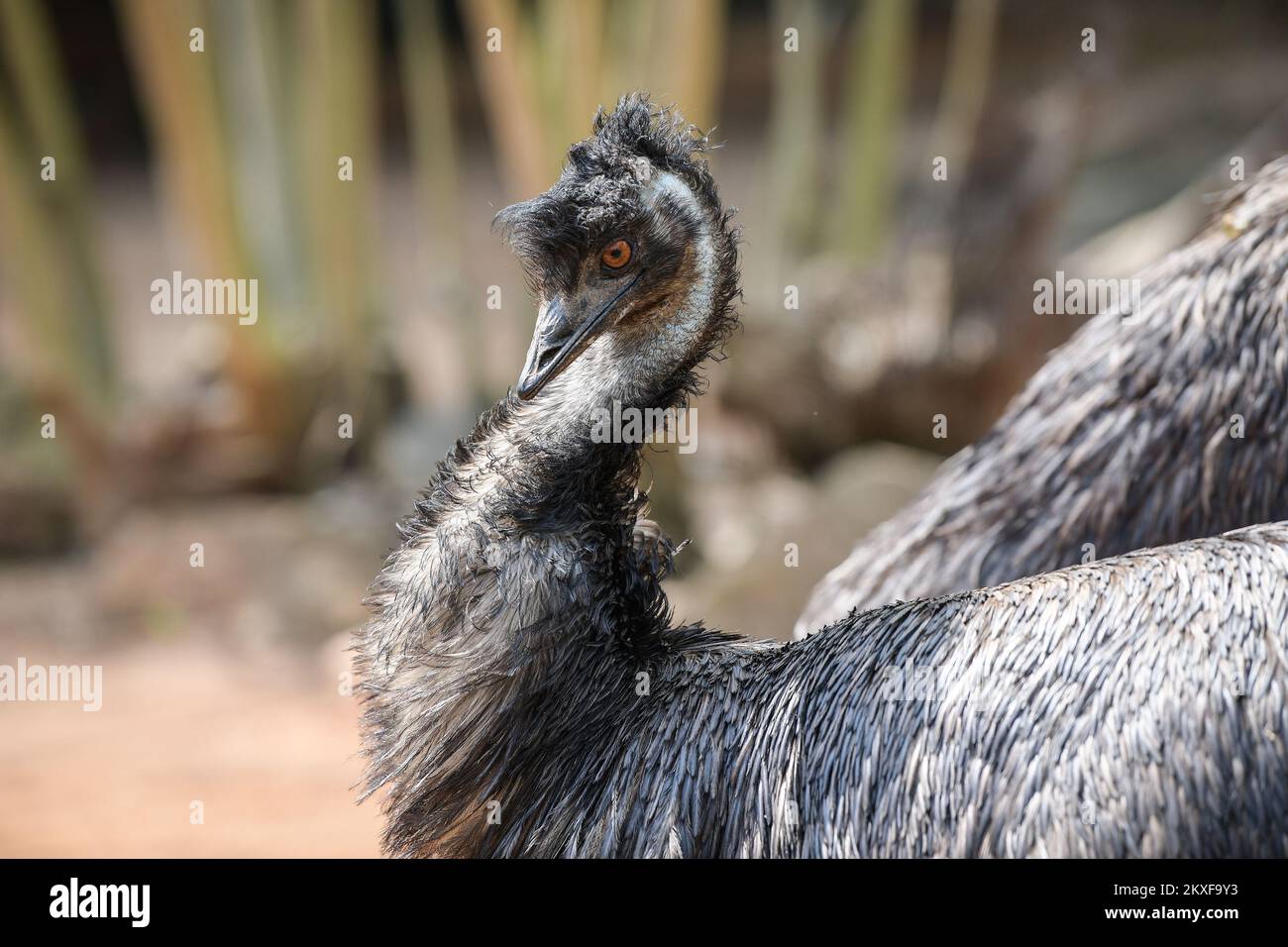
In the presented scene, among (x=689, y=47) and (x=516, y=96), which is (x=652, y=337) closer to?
(x=516, y=96)

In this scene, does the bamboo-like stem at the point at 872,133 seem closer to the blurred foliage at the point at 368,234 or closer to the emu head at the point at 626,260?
the blurred foliage at the point at 368,234

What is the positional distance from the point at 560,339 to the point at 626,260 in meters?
0.18

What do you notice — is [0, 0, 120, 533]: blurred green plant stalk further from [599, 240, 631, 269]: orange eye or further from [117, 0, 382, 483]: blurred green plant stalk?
[599, 240, 631, 269]: orange eye

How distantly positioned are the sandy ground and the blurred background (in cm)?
2

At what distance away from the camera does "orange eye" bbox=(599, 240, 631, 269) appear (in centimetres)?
231

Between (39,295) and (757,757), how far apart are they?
6438 millimetres

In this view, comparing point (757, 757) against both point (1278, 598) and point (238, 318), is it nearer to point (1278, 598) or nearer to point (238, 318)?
point (1278, 598)

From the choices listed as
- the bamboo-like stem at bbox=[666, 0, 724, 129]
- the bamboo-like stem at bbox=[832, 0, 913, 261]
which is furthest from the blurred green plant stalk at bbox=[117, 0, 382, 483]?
the bamboo-like stem at bbox=[832, 0, 913, 261]

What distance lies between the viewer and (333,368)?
7434 mm

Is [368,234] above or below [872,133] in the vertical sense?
below

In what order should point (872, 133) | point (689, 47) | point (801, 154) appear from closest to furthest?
point (689, 47), point (872, 133), point (801, 154)

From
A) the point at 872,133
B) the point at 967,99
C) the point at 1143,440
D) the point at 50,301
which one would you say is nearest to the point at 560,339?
the point at 1143,440

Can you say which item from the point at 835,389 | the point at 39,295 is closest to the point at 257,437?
the point at 39,295

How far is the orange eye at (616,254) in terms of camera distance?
90.8 inches
